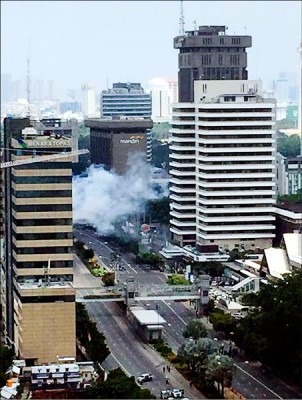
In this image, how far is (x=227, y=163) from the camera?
10.8 m

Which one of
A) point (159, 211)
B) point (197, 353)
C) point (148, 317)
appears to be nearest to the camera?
point (197, 353)

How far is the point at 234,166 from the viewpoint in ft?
35.5

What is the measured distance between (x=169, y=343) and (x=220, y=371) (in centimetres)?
142

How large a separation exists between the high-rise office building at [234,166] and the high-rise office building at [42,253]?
386cm

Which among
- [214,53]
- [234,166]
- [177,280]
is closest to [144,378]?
[177,280]

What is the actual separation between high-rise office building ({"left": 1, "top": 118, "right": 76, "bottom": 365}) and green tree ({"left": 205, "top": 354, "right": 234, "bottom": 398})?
1.06m

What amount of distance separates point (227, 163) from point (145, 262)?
1316 mm

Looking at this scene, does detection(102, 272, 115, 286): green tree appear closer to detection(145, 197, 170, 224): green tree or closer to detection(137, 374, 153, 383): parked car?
detection(145, 197, 170, 224): green tree

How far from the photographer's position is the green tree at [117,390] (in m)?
5.35

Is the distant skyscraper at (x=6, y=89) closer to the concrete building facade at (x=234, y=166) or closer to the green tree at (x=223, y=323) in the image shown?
the concrete building facade at (x=234, y=166)

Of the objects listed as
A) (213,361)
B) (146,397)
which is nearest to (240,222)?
(213,361)

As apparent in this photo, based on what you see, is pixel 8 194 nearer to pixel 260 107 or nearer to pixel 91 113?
pixel 260 107

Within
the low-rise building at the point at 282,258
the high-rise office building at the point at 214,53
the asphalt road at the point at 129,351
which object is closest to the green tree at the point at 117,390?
the asphalt road at the point at 129,351

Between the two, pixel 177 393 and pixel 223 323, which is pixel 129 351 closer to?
pixel 223 323
